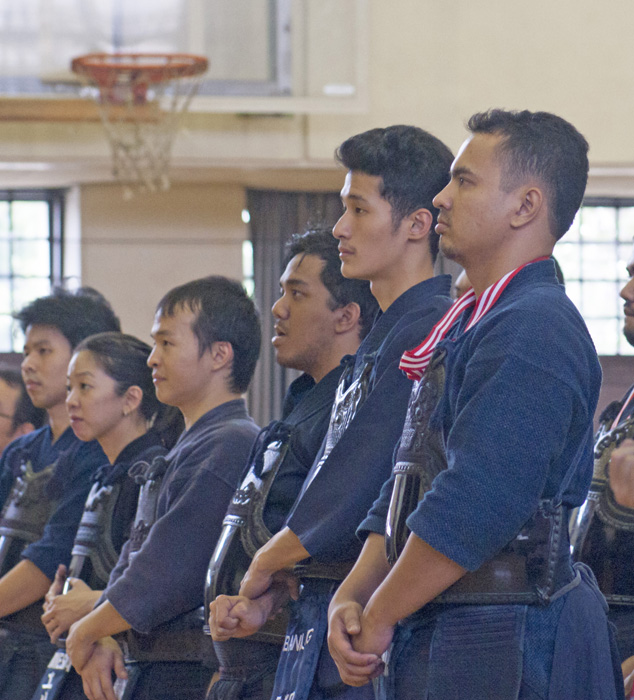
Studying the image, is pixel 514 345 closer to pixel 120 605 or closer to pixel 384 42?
pixel 120 605

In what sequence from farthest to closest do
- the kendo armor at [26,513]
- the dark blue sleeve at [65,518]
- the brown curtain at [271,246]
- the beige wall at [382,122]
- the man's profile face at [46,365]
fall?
the brown curtain at [271,246] < the beige wall at [382,122] < the man's profile face at [46,365] < the kendo armor at [26,513] < the dark blue sleeve at [65,518]

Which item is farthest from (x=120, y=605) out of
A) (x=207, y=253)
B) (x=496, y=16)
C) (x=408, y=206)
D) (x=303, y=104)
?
(x=496, y=16)

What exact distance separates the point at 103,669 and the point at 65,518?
0.67 meters

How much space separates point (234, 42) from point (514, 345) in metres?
5.18

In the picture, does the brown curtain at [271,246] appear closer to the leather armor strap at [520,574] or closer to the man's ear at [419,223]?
the man's ear at [419,223]

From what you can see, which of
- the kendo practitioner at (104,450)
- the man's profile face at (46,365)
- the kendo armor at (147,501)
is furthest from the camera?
the man's profile face at (46,365)

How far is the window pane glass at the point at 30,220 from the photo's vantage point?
7.43m

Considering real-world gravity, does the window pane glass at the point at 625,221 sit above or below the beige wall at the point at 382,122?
below

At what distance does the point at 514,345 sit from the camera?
1482 mm

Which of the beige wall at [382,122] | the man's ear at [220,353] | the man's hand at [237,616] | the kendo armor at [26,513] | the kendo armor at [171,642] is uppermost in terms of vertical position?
the beige wall at [382,122]

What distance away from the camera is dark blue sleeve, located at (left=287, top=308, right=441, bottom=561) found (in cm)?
185

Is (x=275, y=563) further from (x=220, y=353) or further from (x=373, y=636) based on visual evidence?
(x=220, y=353)

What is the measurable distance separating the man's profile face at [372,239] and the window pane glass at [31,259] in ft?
18.8

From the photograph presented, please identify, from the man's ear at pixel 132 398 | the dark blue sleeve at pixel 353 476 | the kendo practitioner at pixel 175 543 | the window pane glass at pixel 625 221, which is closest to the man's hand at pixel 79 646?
the kendo practitioner at pixel 175 543
